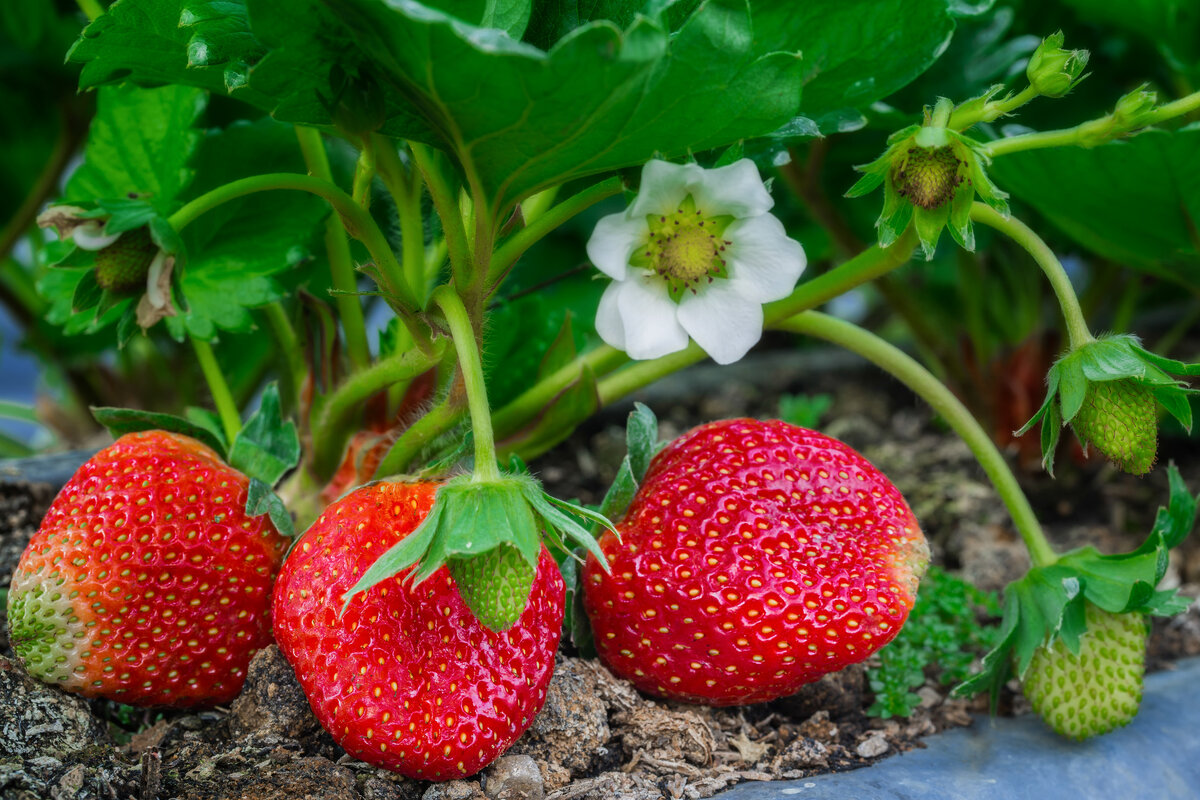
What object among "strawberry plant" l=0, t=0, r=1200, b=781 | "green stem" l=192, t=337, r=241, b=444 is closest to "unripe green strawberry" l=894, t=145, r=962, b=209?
"strawberry plant" l=0, t=0, r=1200, b=781

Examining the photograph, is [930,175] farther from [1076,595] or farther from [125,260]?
[125,260]

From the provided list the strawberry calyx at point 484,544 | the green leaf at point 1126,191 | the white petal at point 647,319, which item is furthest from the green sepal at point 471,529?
the green leaf at point 1126,191

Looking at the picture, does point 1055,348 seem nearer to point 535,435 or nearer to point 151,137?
point 535,435

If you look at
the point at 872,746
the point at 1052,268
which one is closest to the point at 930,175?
the point at 1052,268

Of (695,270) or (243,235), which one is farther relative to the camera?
(243,235)

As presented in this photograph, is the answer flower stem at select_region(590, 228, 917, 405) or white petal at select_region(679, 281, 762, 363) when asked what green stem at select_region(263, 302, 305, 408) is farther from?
white petal at select_region(679, 281, 762, 363)

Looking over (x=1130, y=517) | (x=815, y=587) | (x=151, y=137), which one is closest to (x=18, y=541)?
(x=151, y=137)
